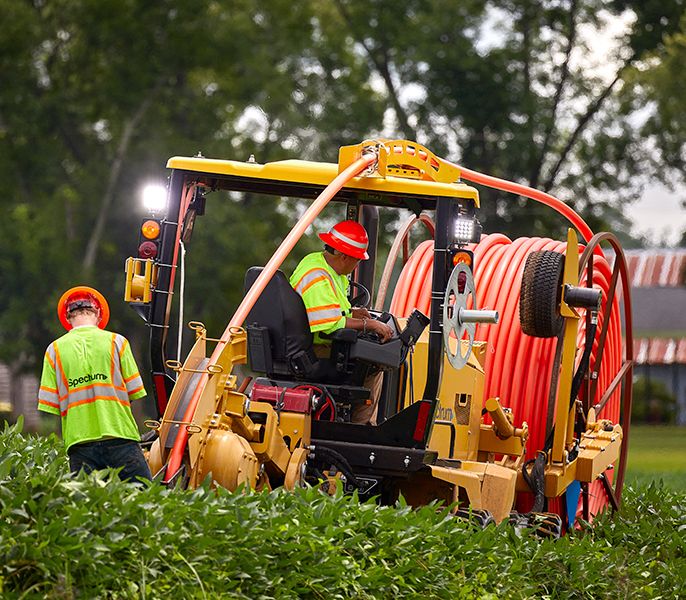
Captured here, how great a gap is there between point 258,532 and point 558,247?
6.21 m

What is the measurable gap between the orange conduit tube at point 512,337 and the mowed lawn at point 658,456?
219 centimetres

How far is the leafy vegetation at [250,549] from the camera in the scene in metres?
6.32

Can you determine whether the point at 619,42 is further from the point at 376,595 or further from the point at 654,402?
the point at 376,595

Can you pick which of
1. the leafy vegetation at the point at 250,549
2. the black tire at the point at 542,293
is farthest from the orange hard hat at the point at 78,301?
the black tire at the point at 542,293

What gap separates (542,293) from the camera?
10.5 metres

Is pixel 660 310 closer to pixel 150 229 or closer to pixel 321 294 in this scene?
pixel 321 294

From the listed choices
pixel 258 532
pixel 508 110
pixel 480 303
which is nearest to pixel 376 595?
pixel 258 532

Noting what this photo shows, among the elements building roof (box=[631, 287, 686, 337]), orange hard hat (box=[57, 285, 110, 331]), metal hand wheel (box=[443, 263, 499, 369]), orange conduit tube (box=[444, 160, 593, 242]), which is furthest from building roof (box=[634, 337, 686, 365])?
orange hard hat (box=[57, 285, 110, 331])

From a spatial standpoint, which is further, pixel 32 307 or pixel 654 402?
pixel 654 402

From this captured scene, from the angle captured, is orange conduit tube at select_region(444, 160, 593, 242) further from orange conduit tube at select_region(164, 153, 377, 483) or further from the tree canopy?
the tree canopy

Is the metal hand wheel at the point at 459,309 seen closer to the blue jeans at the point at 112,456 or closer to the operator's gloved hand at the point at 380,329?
the operator's gloved hand at the point at 380,329

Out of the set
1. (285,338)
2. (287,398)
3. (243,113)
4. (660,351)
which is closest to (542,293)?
(285,338)

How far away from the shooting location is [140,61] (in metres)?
35.3

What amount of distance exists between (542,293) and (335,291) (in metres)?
1.77
